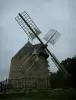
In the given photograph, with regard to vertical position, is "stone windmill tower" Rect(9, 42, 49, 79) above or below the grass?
above

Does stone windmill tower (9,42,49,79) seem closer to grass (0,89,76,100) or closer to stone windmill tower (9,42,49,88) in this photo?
stone windmill tower (9,42,49,88)

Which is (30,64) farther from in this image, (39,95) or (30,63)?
(39,95)

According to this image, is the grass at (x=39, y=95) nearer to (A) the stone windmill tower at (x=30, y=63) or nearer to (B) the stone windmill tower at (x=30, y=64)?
(B) the stone windmill tower at (x=30, y=64)

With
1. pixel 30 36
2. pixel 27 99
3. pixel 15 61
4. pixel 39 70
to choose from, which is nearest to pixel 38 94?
pixel 27 99

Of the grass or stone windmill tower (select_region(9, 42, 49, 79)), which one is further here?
stone windmill tower (select_region(9, 42, 49, 79))

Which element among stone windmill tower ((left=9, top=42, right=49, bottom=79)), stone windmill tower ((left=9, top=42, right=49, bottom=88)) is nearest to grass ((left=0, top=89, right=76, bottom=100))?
stone windmill tower ((left=9, top=42, right=49, bottom=88))

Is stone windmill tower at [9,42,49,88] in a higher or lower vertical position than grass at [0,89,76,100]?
higher

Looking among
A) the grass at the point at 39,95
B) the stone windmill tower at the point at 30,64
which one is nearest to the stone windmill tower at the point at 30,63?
the stone windmill tower at the point at 30,64

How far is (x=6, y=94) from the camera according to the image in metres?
21.5

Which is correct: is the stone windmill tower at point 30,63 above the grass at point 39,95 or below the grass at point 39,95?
above

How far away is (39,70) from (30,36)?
740 centimetres

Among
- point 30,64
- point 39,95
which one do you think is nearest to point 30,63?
point 30,64

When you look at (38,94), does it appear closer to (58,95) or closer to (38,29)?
(58,95)

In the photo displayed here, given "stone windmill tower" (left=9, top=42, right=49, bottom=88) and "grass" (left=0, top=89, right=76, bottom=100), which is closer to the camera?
"grass" (left=0, top=89, right=76, bottom=100)
